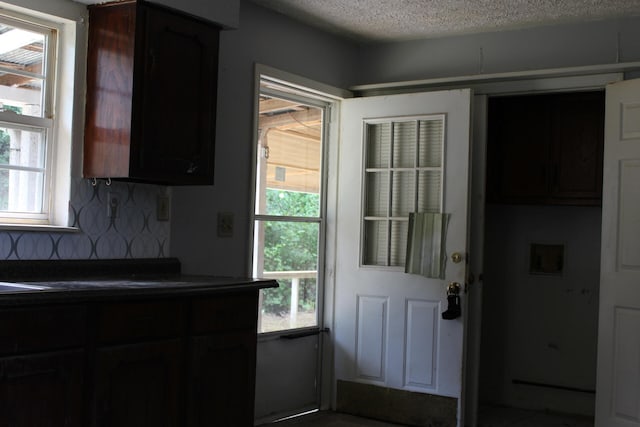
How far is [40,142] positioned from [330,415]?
2488 mm

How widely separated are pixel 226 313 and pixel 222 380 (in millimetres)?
291

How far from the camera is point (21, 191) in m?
3.13

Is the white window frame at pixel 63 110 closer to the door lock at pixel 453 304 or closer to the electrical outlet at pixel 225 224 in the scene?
the electrical outlet at pixel 225 224

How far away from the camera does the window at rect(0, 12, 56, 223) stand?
10.1 ft

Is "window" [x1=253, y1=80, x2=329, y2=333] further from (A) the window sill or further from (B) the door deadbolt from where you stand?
(A) the window sill

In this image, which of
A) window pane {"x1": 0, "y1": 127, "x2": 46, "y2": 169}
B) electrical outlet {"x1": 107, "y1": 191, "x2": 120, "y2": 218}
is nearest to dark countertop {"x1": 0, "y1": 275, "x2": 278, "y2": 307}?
electrical outlet {"x1": 107, "y1": 191, "x2": 120, "y2": 218}

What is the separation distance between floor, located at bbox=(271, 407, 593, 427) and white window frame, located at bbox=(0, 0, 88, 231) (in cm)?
193

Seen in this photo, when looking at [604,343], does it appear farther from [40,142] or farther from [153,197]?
[40,142]

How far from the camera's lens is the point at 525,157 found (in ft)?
16.7

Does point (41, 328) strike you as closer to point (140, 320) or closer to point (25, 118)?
point (140, 320)

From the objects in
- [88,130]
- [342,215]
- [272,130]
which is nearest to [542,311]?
[342,215]

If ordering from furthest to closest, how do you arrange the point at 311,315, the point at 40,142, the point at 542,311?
1. the point at 542,311
2. the point at 311,315
3. the point at 40,142

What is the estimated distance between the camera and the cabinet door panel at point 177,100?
312cm

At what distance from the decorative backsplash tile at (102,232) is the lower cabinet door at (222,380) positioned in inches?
25.6
